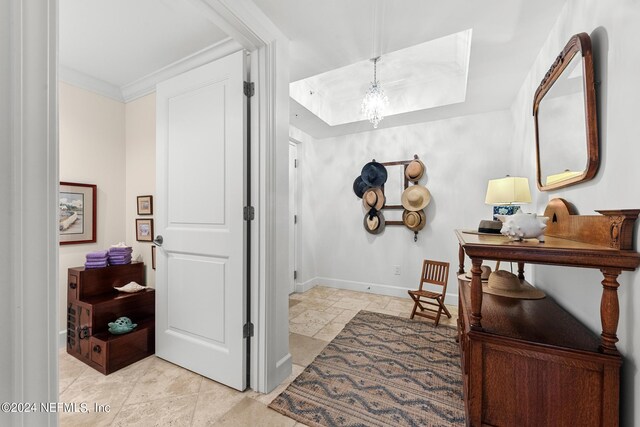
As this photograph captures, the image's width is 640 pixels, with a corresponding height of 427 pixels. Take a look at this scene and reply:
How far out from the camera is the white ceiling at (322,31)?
5.07ft

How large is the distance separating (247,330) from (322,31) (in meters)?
2.04

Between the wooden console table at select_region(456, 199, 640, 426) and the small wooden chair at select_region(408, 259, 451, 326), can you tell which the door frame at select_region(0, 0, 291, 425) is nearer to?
the wooden console table at select_region(456, 199, 640, 426)

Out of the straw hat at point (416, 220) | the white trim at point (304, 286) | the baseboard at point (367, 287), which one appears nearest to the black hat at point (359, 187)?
the straw hat at point (416, 220)

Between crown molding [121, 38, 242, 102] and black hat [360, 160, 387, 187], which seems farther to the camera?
black hat [360, 160, 387, 187]

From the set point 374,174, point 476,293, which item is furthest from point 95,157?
point 476,293

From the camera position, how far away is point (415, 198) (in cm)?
335

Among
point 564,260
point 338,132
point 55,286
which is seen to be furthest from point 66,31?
point 564,260

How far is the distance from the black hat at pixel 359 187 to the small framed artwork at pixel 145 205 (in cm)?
251

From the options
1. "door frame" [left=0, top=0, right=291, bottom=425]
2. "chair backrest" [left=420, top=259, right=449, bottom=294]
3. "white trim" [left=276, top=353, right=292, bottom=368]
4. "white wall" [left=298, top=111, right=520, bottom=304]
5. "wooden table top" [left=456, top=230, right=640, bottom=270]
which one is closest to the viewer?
"door frame" [left=0, top=0, right=291, bottom=425]

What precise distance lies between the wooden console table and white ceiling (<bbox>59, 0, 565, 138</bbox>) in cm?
131

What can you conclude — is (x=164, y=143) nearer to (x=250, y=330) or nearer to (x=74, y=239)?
(x=74, y=239)

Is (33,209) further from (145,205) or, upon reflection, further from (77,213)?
(77,213)

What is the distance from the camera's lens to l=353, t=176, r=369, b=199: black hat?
3.74 meters

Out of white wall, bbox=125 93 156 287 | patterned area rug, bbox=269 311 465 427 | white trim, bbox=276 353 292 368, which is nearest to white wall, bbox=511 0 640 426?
patterned area rug, bbox=269 311 465 427
